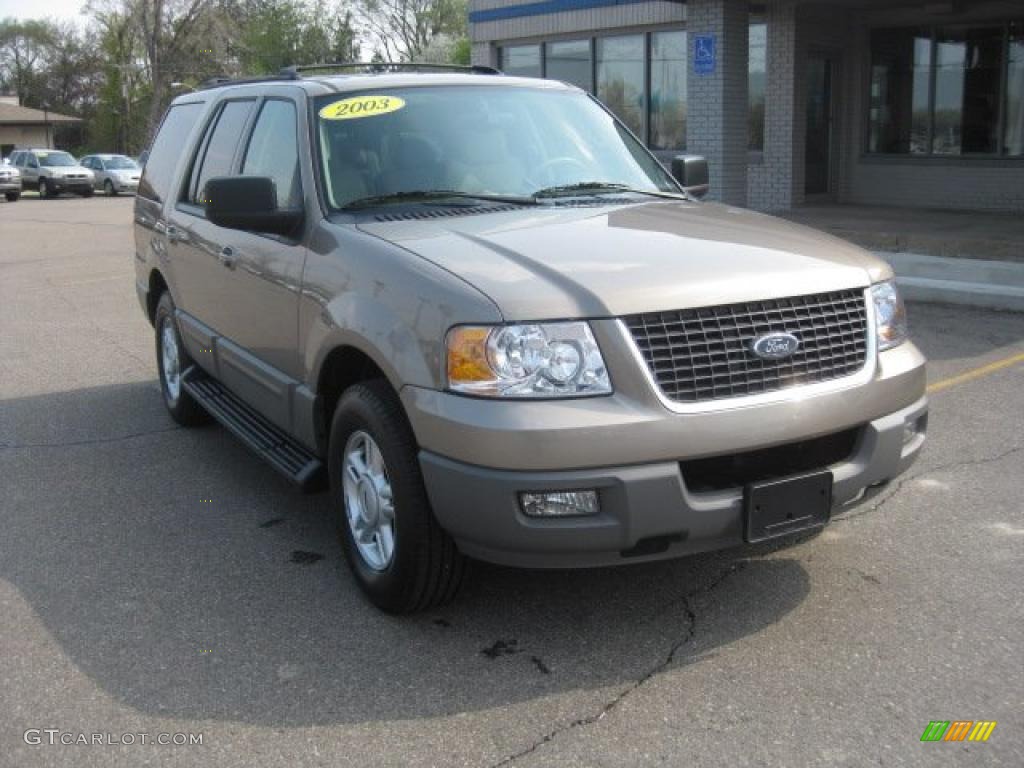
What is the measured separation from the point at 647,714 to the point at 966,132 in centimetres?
1548

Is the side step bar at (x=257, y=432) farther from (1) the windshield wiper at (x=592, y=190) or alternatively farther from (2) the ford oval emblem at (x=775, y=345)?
(2) the ford oval emblem at (x=775, y=345)

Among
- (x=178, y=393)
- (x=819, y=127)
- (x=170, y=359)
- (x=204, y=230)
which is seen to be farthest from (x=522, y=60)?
(x=204, y=230)

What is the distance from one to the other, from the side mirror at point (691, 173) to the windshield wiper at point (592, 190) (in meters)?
0.54

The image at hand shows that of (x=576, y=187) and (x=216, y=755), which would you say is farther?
→ (x=576, y=187)

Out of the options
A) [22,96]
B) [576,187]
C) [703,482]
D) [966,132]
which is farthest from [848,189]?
[22,96]

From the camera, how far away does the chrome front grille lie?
3.47m

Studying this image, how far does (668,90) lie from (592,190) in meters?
15.2

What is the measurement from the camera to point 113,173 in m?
41.6

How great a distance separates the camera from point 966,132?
16.6m

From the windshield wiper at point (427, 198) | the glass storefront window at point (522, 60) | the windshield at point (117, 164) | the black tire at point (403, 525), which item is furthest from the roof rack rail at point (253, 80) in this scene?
the windshield at point (117, 164)

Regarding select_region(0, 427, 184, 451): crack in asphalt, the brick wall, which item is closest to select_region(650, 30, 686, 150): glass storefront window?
the brick wall

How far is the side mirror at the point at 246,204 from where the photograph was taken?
14.2 feet

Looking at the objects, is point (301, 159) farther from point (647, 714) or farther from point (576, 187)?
point (647, 714)

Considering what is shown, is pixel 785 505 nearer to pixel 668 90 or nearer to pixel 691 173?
pixel 691 173
